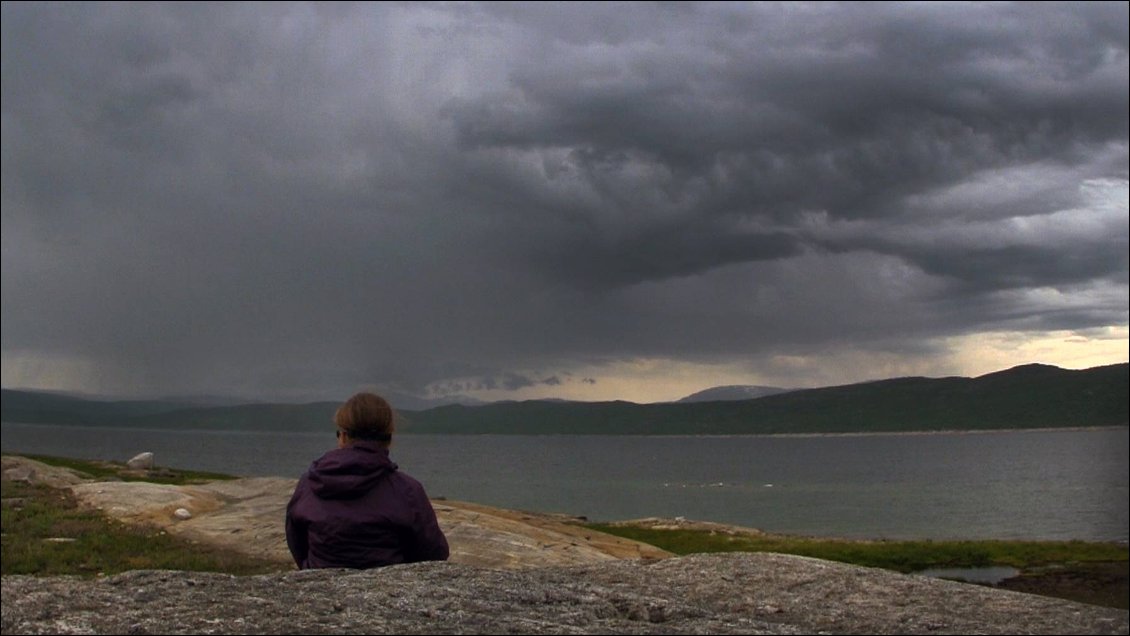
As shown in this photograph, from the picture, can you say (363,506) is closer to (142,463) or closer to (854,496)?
(142,463)

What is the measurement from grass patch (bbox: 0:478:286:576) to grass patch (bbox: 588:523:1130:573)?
829 inches

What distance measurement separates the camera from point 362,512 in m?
6.98

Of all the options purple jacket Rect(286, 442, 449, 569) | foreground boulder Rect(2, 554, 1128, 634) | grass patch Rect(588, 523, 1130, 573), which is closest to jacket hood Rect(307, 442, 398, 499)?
purple jacket Rect(286, 442, 449, 569)

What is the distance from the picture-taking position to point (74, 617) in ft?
15.9

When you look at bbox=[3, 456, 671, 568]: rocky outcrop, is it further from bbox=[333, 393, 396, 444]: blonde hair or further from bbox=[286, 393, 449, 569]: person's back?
bbox=[333, 393, 396, 444]: blonde hair

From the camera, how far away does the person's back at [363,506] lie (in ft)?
22.9

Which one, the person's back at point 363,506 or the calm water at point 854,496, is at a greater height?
the person's back at point 363,506

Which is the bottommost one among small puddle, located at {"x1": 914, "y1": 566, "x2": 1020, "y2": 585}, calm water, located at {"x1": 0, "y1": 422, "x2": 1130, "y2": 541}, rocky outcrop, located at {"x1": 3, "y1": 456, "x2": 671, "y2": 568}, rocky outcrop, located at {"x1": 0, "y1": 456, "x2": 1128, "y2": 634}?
calm water, located at {"x1": 0, "y1": 422, "x2": 1130, "y2": 541}

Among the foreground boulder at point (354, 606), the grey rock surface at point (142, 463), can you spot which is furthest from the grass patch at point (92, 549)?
the grey rock surface at point (142, 463)

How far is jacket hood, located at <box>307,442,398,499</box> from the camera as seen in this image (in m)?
6.98

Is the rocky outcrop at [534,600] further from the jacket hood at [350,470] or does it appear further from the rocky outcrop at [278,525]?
the jacket hood at [350,470]

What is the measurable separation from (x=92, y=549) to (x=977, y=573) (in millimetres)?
41671

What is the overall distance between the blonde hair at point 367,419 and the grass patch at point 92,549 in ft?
53.3

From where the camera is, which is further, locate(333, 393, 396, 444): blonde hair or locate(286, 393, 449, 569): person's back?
locate(333, 393, 396, 444): blonde hair
